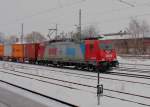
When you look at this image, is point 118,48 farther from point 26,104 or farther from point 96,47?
point 26,104

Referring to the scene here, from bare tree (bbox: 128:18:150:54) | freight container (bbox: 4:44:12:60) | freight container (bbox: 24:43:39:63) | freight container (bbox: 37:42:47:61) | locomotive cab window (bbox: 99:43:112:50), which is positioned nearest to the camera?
locomotive cab window (bbox: 99:43:112:50)

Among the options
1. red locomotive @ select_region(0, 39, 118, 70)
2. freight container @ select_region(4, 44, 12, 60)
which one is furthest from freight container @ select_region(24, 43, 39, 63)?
freight container @ select_region(4, 44, 12, 60)

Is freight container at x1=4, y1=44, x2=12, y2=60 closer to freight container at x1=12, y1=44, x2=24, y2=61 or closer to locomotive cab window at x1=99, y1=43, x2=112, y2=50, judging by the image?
freight container at x1=12, y1=44, x2=24, y2=61

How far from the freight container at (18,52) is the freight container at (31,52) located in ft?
4.60

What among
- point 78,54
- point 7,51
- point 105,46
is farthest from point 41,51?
point 7,51

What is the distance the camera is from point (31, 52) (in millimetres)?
40438

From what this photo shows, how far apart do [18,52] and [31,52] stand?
20.0ft

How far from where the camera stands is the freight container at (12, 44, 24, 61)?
44.3 m

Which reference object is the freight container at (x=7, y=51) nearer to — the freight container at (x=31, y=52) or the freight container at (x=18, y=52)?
the freight container at (x=18, y=52)

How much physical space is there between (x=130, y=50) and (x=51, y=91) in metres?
73.2

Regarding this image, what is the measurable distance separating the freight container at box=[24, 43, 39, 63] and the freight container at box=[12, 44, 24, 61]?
140cm

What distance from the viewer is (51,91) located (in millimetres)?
13820

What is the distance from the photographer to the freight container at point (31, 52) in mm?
39156

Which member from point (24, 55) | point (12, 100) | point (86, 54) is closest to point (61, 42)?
point (86, 54)
